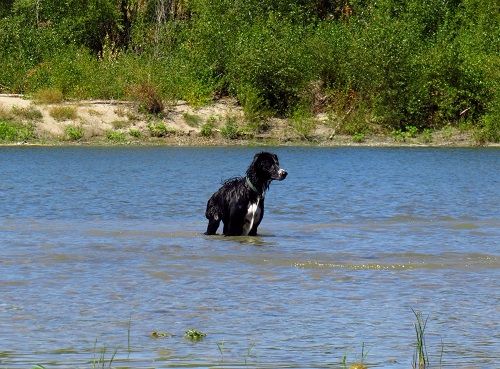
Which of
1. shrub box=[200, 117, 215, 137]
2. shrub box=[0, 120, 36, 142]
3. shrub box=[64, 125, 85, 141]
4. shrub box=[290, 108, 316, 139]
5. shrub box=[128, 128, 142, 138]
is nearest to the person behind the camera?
shrub box=[0, 120, 36, 142]

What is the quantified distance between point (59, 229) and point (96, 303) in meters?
7.44

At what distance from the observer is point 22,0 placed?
55.3 m

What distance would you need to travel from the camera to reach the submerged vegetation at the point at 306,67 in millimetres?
47750

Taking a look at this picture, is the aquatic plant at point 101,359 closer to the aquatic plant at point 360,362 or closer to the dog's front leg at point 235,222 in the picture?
the aquatic plant at point 360,362

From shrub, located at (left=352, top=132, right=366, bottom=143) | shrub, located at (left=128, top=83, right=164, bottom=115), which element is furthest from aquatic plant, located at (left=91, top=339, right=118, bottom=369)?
shrub, located at (left=352, top=132, right=366, bottom=143)

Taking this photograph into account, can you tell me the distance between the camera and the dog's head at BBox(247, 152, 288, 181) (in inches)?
648

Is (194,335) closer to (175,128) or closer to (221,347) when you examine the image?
(221,347)

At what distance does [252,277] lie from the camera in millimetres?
12969

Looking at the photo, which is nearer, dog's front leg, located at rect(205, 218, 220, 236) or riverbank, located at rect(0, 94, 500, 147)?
dog's front leg, located at rect(205, 218, 220, 236)

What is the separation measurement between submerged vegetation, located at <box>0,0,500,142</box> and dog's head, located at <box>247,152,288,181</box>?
2882 cm

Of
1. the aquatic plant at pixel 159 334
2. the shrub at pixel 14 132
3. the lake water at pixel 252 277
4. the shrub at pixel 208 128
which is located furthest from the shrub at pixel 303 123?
the aquatic plant at pixel 159 334

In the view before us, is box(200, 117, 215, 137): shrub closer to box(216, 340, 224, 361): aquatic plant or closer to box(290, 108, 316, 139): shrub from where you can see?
box(290, 108, 316, 139): shrub

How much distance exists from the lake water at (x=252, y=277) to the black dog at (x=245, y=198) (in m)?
0.26

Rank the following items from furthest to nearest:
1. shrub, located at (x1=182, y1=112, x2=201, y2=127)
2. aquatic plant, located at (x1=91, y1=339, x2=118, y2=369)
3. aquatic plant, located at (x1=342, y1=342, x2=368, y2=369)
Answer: shrub, located at (x1=182, y1=112, x2=201, y2=127), aquatic plant, located at (x1=91, y1=339, x2=118, y2=369), aquatic plant, located at (x1=342, y1=342, x2=368, y2=369)
